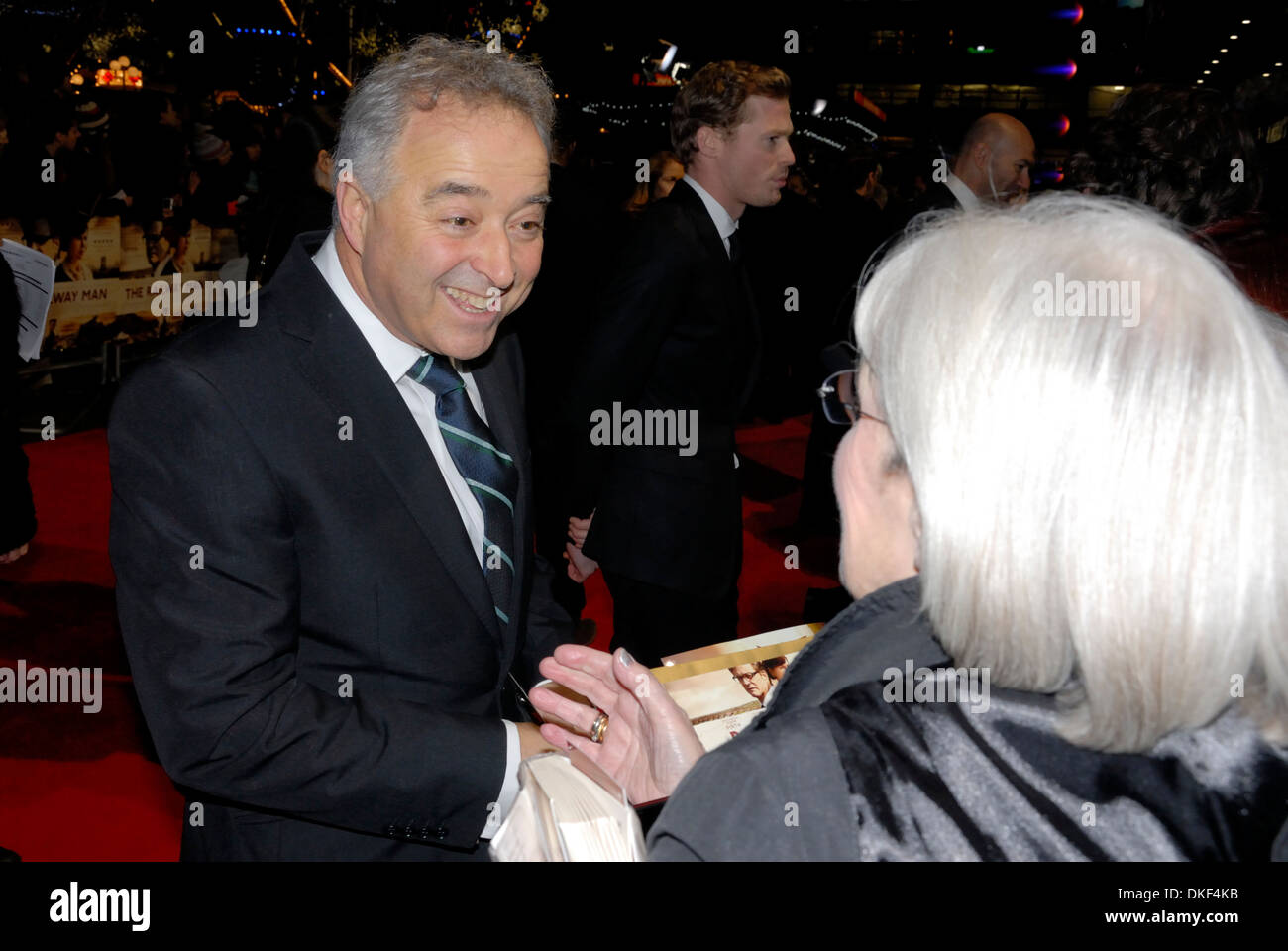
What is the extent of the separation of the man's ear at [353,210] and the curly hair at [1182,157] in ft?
5.38

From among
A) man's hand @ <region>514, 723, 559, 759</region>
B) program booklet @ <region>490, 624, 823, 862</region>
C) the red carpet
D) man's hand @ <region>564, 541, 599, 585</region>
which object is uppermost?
program booklet @ <region>490, 624, 823, 862</region>

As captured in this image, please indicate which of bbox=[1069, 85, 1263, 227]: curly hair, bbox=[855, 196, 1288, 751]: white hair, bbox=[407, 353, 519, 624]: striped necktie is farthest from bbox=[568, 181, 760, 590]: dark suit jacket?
bbox=[855, 196, 1288, 751]: white hair

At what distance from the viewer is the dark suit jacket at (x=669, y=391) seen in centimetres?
288

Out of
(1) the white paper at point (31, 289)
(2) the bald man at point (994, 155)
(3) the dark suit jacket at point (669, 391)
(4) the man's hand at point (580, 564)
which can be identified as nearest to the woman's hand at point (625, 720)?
(3) the dark suit jacket at point (669, 391)

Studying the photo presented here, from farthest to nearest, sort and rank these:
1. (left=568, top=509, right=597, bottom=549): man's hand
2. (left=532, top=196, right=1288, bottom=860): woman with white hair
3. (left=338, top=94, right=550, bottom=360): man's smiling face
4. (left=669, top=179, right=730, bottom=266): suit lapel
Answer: (left=568, top=509, right=597, bottom=549): man's hand < (left=669, top=179, right=730, bottom=266): suit lapel < (left=338, top=94, right=550, bottom=360): man's smiling face < (left=532, top=196, right=1288, bottom=860): woman with white hair

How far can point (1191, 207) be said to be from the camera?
2279mm

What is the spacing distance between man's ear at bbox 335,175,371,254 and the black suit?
1.33 meters

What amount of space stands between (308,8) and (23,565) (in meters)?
11.5

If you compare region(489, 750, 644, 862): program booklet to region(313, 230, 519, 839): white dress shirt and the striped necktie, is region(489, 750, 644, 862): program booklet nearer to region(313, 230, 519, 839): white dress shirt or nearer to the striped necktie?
region(313, 230, 519, 839): white dress shirt

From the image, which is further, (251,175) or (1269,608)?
(251,175)

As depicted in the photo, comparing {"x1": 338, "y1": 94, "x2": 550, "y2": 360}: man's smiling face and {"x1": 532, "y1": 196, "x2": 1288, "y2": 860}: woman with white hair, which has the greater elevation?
{"x1": 338, "y1": 94, "x2": 550, "y2": 360}: man's smiling face

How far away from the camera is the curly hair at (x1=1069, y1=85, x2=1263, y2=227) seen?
2.26m
